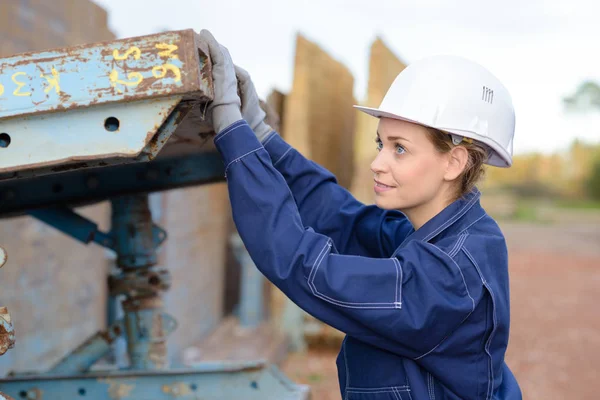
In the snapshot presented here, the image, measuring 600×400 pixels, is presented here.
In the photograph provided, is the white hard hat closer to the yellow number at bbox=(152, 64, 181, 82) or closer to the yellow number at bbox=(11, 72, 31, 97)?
the yellow number at bbox=(152, 64, 181, 82)

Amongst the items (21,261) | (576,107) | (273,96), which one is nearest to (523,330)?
(273,96)

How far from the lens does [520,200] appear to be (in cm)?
3478

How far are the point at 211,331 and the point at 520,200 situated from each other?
30.6m

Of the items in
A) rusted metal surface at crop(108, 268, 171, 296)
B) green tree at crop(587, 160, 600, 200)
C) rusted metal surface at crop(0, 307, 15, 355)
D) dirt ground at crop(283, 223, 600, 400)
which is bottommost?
green tree at crop(587, 160, 600, 200)

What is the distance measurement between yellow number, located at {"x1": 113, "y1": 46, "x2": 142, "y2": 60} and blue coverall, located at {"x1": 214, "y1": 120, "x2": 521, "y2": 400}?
0.35m

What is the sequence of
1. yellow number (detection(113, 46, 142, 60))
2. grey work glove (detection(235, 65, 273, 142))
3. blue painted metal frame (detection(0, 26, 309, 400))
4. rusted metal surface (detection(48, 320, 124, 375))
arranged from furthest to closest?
rusted metal surface (detection(48, 320, 124, 375)) → grey work glove (detection(235, 65, 273, 142)) → blue painted metal frame (detection(0, 26, 309, 400)) → yellow number (detection(113, 46, 142, 60))

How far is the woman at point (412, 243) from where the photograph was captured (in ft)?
4.85

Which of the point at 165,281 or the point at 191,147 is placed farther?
the point at 165,281

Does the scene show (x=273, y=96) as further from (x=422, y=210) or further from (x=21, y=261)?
(x=422, y=210)

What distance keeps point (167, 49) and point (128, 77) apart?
0.29 ft

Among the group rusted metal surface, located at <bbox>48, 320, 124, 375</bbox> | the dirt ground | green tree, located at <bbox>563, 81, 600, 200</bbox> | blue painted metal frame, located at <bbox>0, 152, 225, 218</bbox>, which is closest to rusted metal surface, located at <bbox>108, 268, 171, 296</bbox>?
rusted metal surface, located at <bbox>48, 320, 124, 375</bbox>

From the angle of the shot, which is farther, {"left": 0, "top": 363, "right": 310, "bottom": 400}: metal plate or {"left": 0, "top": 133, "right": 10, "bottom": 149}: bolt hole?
{"left": 0, "top": 363, "right": 310, "bottom": 400}: metal plate

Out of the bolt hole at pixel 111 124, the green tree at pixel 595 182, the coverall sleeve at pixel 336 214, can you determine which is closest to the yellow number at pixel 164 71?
the bolt hole at pixel 111 124

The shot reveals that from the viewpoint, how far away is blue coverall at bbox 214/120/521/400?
1474 millimetres
